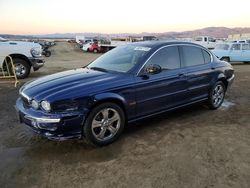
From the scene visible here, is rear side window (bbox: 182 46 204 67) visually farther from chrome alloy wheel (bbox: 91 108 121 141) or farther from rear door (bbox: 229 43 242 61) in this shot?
rear door (bbox: 229 43 242 61)

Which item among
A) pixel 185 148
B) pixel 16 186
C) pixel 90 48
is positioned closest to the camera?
pixel 16 186

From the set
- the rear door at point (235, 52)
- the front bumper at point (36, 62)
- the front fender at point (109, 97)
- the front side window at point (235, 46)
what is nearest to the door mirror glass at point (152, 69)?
the front fender at point (109, 97)

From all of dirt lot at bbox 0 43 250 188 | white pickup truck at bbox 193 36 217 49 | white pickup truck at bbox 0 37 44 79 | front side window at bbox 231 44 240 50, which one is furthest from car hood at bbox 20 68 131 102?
white pickup truck at bbox 193 36 217 49

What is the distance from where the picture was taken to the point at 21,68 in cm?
1083

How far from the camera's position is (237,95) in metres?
8.05

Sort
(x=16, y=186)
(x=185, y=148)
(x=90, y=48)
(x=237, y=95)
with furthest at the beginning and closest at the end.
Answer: (x=90, y=48)
(x=237, y=95)
(x=185, y=148)
(x=16, y=186)

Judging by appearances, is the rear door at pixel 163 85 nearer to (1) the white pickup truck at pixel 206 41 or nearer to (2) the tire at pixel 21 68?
(2) the tire at pixel 21 68

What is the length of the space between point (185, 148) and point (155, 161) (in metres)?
0.66

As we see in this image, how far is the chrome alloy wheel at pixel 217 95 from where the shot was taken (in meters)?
6.49

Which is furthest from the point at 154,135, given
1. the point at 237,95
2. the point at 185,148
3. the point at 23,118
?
the point at 237,95

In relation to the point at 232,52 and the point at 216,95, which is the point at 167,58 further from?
the point at 232,52

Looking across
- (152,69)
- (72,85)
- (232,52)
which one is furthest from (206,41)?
(72,85)

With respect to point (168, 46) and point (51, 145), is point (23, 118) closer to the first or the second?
point (51, 145)

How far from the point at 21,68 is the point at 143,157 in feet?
26.9
